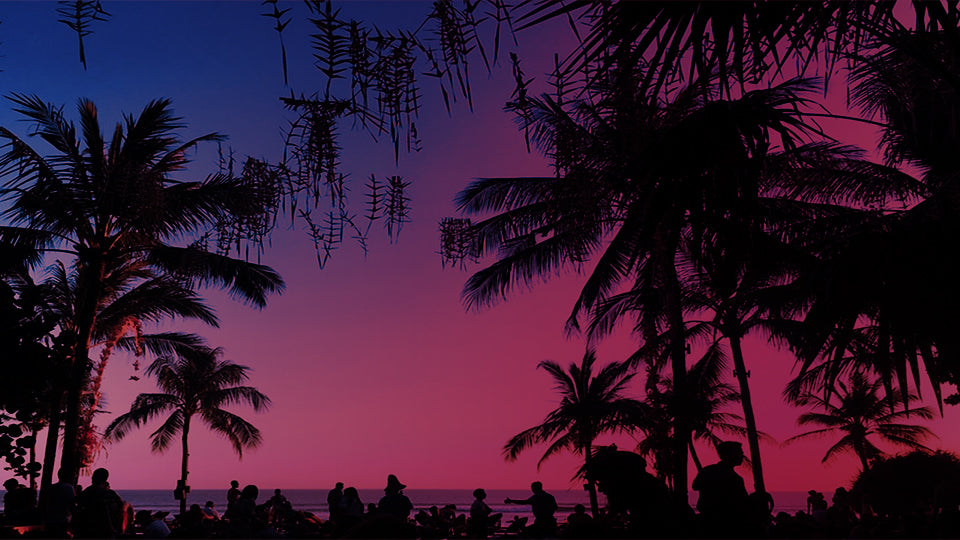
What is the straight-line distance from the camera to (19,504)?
9.00m

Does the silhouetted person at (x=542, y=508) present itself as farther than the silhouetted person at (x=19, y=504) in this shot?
Yes

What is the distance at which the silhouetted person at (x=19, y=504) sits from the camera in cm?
902

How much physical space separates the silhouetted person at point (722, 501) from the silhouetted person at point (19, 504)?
861 cm

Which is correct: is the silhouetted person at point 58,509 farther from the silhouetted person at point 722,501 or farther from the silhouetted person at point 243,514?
the silhouetted person at point 722,501

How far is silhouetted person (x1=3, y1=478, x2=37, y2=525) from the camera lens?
902 cm

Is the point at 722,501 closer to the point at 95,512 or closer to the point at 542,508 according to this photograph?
the point at 542,508

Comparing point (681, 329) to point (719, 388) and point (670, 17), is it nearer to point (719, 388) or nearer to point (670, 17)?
point (670, 17)

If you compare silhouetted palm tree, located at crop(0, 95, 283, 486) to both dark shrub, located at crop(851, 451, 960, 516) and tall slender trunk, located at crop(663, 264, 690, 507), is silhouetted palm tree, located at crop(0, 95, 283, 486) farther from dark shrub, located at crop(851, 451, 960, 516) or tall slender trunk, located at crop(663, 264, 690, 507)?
dark shrub, located at crop(851, 451, 960, 516)

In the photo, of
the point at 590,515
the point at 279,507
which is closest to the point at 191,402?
the point at 279,507

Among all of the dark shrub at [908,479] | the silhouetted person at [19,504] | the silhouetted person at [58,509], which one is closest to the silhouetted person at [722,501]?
the silhouetted person at [58,509]

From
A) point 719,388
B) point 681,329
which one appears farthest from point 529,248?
point 719,388

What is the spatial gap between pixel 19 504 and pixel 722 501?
8.85 metres

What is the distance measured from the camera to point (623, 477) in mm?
5906

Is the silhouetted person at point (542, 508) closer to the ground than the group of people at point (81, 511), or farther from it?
closer to the ground
